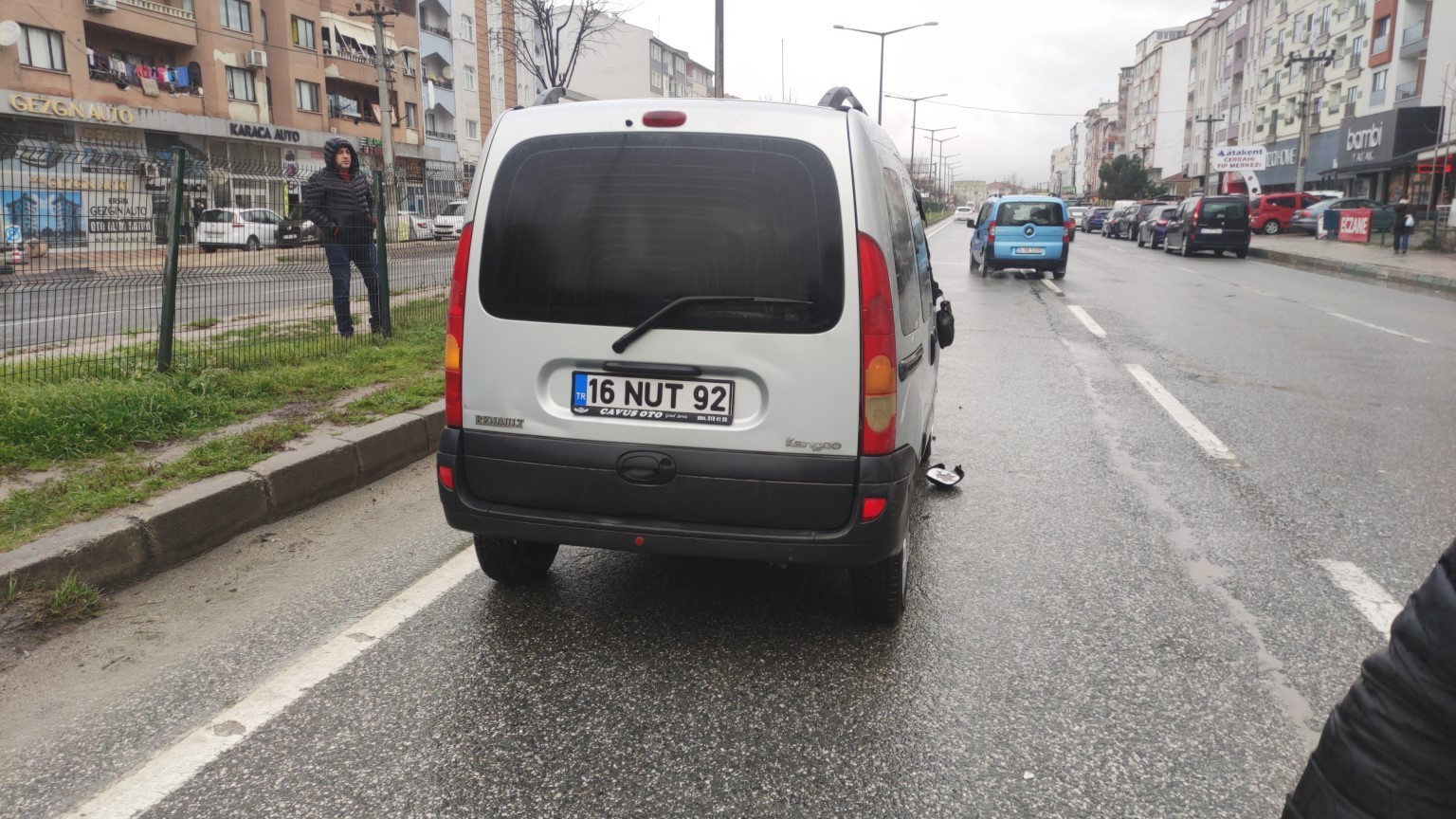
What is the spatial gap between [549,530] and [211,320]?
546cm

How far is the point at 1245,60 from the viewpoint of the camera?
78.2m

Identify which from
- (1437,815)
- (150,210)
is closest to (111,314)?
(150,210)

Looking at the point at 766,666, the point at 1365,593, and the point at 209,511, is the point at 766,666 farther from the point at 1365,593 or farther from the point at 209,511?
the point at 209,511

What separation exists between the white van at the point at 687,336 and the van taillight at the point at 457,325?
2 centimetres

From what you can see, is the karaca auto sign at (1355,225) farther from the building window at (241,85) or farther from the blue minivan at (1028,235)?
the building window at (241,85)

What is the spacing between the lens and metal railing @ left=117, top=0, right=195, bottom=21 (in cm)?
3462

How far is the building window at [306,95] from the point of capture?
4266cm

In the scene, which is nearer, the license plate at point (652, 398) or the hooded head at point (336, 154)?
the license plate at point (652, 398)

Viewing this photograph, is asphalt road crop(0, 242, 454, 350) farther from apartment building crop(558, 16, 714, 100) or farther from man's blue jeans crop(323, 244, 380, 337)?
apartment building crop(558, 16, 714, 100)

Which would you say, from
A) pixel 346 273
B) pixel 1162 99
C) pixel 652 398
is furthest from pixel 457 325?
pixel 1162 99

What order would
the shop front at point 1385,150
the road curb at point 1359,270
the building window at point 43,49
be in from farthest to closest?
the shop front at point 1385,150
the building window at point 43,49
the road curb at point 1359,270

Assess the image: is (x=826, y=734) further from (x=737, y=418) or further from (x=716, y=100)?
(x=716, y=100)

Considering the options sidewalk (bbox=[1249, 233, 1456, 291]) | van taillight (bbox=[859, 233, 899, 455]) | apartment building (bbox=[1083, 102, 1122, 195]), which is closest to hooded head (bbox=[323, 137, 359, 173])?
van taillight (bbox=[859, 233, 899, 455])

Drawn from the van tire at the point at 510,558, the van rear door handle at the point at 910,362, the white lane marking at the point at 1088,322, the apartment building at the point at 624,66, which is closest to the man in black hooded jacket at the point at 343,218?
the van tire at the point at 510,558
